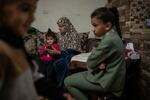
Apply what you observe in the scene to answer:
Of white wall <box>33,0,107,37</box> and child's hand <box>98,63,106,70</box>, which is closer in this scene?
child's hand <box>98,63,106,70</box>

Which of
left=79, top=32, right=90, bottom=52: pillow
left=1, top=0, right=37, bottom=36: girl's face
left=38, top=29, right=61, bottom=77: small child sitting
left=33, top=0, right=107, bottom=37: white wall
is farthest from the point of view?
left=33, top=0, right=107, bottom=37: white wall

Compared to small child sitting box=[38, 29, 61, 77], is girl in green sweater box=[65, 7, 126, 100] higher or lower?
higher

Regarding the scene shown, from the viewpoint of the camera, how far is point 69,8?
566 centimetres

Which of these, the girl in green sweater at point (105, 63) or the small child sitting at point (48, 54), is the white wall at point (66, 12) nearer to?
the small child sitting at point (48, 54)

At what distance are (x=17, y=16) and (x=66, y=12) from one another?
4824 millimetres

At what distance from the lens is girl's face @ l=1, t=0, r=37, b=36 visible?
87cm

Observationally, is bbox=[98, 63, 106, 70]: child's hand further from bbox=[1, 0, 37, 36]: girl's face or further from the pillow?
the pillow

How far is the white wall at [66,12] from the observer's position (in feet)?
18.5

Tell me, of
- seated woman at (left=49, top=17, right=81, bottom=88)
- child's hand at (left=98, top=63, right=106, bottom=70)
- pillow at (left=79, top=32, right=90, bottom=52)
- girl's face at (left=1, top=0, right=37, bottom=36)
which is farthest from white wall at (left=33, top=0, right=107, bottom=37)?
girl's face at (left=1, top=0, right=37, bottom=36)

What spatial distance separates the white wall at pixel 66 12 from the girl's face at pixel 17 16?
4.71 meters

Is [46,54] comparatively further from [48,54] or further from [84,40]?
[84,40]

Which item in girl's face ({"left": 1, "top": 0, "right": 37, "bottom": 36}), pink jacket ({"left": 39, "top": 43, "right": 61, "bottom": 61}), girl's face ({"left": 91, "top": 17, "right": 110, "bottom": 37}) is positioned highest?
girl's face ({"left": 1, "top": 0, "right": 37, "bottom": 36})

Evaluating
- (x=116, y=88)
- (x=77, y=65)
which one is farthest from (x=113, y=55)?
(x=77, y=65)

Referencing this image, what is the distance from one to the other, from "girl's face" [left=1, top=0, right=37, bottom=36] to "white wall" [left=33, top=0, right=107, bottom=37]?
471 cm
